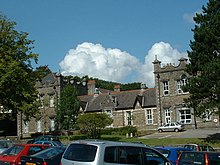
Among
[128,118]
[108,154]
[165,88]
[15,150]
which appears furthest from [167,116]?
[108,154]

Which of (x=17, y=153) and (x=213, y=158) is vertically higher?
(x=17, y=153)

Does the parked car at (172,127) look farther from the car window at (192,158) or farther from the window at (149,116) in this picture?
the car window at (192,158)

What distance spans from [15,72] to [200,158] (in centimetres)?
2984

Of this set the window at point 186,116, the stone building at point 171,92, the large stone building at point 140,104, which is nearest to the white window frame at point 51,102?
the large stone building at point 140,104

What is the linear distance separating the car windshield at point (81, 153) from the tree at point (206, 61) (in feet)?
94.0

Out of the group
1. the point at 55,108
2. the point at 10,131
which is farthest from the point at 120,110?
the point at 10,131

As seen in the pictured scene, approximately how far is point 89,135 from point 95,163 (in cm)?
4116

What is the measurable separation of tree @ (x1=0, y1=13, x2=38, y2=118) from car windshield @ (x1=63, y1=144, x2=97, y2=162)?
29.5 m

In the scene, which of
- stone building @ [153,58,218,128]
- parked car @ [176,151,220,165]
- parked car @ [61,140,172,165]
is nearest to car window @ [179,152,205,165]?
parked car @ [176,151,220,165]

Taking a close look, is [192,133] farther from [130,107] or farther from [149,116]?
[130,107]

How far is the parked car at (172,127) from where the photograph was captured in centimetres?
5467

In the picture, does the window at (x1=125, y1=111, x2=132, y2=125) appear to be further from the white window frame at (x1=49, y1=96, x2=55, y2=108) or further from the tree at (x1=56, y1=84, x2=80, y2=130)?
the white window frame at (x1=49, y1=96, x2=55, y2=108)

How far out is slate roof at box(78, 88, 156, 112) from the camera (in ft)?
207

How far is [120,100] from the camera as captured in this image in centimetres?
6569
